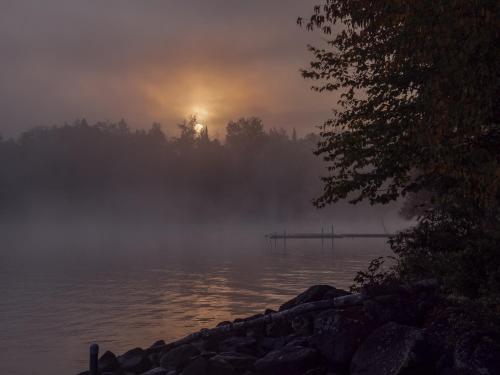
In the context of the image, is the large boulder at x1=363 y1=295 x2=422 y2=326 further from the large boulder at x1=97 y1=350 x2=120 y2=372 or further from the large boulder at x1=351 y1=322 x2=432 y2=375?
the large boulder at x1=97 y1=350 x2=120 y2=372

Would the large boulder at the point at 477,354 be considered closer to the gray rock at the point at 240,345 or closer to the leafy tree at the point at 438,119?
the leafy tree at the point at 438,119

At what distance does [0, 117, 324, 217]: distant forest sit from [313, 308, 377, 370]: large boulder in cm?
16710

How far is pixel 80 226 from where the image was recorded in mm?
199375

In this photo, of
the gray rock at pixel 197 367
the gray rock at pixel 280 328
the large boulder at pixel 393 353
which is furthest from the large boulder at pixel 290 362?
the gray rock at pixel 280 328

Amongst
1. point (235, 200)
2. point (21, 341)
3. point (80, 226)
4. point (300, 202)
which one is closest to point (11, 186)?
point (80, 226)

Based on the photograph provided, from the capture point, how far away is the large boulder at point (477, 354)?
11.3 metres

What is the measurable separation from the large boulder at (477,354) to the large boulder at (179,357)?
26.3 ft

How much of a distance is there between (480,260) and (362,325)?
10.2ft

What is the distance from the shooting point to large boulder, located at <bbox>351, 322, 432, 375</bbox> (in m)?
12.4

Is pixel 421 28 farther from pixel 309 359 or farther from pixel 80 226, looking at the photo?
pixel 80 226

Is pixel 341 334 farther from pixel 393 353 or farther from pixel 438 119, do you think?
pixel 438 119

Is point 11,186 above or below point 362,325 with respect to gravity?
above

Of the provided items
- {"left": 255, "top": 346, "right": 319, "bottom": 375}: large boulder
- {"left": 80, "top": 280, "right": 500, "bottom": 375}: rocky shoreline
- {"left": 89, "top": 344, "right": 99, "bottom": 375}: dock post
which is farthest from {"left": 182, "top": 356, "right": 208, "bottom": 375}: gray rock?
{"left": 89, "top": 344, "right": 99, "bottom": 375}: dock post

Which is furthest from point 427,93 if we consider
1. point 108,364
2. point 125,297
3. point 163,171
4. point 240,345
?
point 163,171
